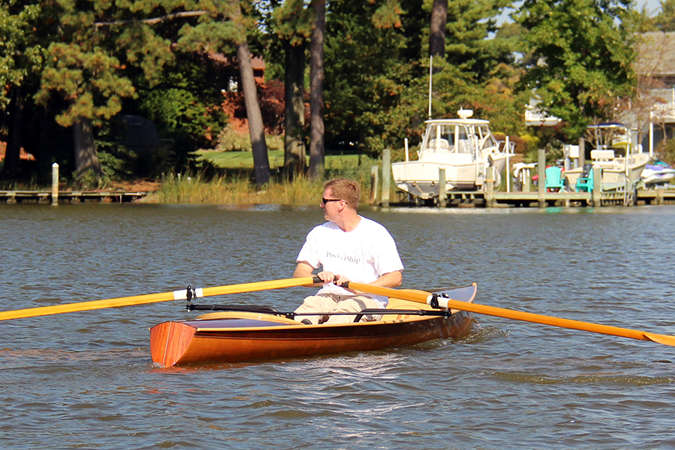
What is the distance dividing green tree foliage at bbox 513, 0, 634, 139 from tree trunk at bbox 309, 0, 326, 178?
9.43 meters

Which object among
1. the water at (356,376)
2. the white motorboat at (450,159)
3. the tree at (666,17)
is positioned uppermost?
the tree at (666,17)

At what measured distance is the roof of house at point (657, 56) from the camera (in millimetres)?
54656

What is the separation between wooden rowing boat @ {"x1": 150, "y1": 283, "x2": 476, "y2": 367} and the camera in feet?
30.3

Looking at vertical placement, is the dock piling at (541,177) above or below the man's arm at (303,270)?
above

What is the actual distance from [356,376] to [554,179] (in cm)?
3174

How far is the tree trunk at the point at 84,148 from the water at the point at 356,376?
2179cm

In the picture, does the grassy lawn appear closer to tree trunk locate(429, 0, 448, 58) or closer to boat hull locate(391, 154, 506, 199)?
tree trunk locate(429, 0, 448, 58)

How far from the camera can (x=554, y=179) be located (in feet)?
131

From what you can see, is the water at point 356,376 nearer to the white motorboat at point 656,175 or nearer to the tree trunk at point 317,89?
the tree trunk at point 317,89

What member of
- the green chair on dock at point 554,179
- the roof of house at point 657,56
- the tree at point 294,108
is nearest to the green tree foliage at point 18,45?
the tree at point 294,108

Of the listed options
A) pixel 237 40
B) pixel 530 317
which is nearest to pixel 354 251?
pixel 530 317

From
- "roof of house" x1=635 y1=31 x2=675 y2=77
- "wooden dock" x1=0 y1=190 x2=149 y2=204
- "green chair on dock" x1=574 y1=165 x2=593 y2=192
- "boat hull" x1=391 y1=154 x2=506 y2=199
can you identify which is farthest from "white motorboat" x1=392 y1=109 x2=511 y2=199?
"roof of house" x1=635 y1=31 x2=675 y2=77

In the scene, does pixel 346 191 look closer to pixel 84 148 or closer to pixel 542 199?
pixel 542 199

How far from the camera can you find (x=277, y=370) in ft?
31.2
